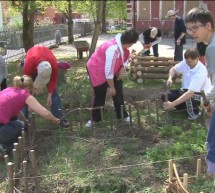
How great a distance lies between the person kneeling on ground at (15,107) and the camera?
13.4 feet

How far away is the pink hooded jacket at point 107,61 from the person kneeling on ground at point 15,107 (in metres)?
1.04

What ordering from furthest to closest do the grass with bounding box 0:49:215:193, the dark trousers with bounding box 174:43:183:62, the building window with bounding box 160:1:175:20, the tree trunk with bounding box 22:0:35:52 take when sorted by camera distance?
the building window with bounding box 160:1:175:20, the tree trunk with bounding box 22:0:35:52, the dark trousers with bounding box 174:43:183:62, the grass with bounding box 0:49:215:193

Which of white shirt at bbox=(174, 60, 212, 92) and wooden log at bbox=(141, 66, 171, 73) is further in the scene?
wooden log at bbox=(141, 66, 171, 73)

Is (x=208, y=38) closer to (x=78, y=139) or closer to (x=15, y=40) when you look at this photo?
(x=78, y=139)

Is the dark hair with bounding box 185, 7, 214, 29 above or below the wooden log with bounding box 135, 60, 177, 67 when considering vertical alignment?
above

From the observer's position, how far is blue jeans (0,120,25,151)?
14.1ft

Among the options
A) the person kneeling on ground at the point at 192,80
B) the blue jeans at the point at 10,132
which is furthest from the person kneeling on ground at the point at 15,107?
the person kneeling on ground at the point at 192,80

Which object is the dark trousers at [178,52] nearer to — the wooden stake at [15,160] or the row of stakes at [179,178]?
the row of stakes at [179,178]

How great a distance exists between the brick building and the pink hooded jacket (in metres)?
25.1

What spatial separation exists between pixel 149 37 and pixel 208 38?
722 centimetres

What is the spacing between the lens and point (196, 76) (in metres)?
4.87

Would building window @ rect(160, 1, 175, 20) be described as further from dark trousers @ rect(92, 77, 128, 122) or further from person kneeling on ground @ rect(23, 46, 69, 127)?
person kneeling on ground @ rect(23, 46, 69, 127)

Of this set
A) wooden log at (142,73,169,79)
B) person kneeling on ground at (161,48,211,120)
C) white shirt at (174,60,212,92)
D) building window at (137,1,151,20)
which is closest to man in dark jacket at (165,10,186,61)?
wooden log at (142,73,169,79)

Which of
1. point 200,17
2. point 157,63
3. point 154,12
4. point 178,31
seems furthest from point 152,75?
point 154,12
